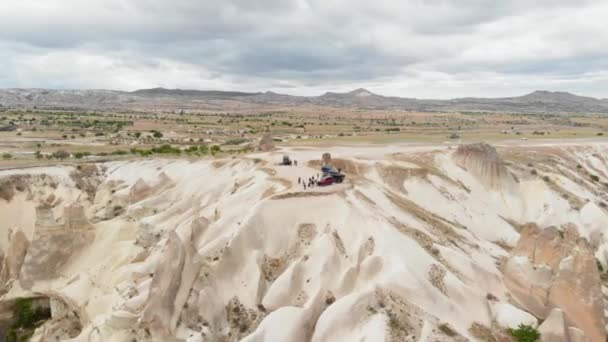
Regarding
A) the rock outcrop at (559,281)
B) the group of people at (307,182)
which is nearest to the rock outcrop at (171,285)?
the group of people at (307,182)

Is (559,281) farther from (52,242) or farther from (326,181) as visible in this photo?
(52,242)

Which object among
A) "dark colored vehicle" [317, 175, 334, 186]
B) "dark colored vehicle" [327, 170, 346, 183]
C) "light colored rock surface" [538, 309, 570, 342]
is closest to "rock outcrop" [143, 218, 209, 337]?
"dark colored vehicle" [317, 175, 334, 186]

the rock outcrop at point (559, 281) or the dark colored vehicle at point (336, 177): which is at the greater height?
the dark colored vehicle at point (336, 177)

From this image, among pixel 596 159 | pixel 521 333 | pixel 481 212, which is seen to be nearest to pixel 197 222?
pixel 521 333

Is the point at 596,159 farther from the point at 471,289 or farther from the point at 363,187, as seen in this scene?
the point at 471,289

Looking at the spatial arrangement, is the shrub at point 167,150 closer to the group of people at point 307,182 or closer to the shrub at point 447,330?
the group of people at point 307,182

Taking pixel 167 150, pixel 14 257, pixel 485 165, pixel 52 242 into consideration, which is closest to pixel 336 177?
pixel 52 242
